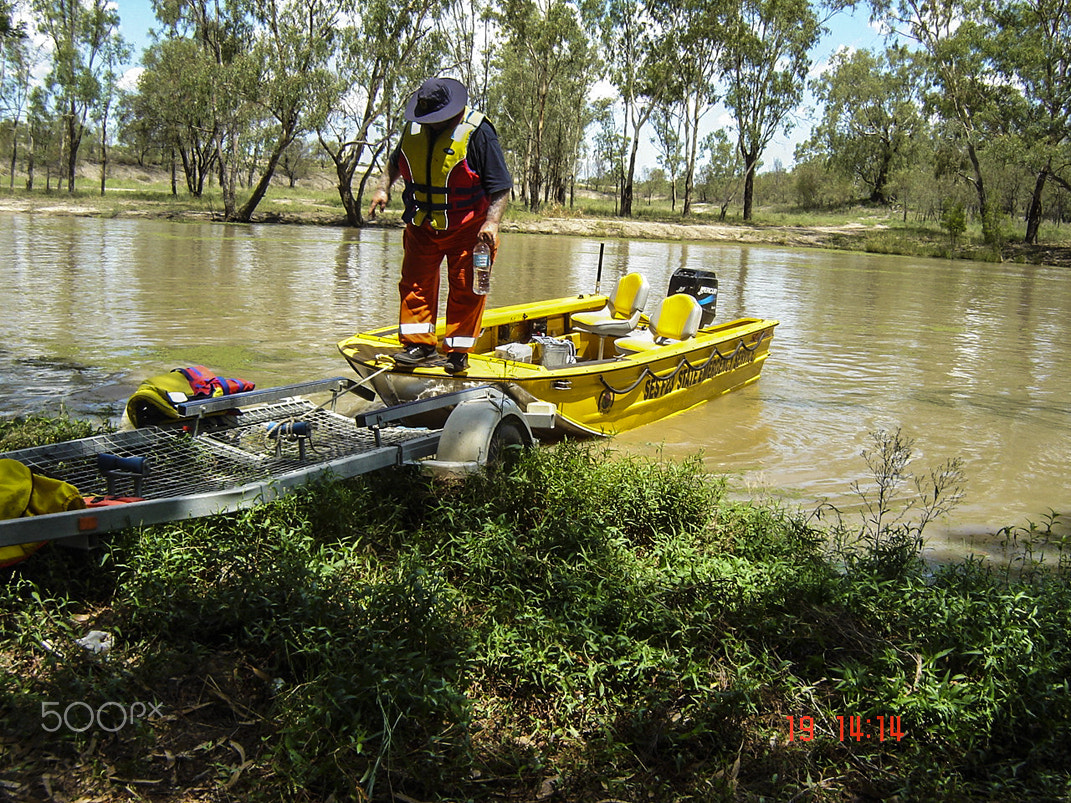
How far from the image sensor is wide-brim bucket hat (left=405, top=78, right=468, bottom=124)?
5547 mm

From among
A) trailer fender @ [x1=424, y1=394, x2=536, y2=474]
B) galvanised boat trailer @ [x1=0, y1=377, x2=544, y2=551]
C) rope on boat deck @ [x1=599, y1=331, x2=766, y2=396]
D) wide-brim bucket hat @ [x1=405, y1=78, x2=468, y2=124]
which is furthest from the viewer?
rope on boat deck @ [x1=599, y1=331, x2=766, y2=396]

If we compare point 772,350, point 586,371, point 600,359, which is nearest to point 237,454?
point 586,371

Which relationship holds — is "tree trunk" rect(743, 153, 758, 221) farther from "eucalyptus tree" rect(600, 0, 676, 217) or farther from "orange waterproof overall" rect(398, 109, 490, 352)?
"orange waterproof overall" rect(398, 109, 490, 352)

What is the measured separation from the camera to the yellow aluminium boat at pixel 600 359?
20.2 feet

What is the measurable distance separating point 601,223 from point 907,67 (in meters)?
29.4

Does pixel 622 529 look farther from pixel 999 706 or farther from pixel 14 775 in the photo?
pixel 14 775

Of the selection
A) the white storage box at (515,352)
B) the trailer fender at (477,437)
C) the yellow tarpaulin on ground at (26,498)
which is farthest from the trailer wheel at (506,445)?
the white storage box at (515,352)

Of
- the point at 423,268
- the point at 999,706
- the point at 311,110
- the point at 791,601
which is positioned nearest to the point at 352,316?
the point at 423,268

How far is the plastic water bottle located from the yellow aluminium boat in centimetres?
64

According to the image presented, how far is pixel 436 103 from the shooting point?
5.61 meters

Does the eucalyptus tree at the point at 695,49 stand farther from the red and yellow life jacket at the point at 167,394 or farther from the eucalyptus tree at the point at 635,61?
the red and yellow life jacket at the point at 167,394

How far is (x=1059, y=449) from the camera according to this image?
775 centimetres

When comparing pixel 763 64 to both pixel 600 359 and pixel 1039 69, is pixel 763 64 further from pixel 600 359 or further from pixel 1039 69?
pixel 600 359
